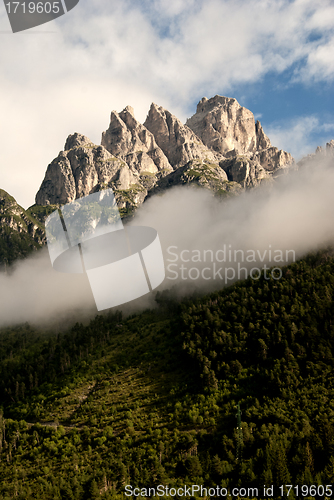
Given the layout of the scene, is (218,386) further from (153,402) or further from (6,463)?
(6,463)

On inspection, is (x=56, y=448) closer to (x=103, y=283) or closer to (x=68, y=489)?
(x=68, y=489)

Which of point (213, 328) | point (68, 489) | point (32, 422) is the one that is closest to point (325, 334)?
point (213, 328)

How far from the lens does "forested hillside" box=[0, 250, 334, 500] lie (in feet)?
268

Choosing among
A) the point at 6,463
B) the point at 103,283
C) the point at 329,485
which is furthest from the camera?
the point at 6,463

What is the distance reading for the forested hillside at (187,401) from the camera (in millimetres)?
81750

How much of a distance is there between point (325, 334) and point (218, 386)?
57101 mm

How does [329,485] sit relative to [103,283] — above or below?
below

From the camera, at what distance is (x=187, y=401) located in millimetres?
120688

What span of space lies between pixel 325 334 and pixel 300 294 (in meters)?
31.0

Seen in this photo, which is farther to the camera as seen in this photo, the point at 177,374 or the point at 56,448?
the point at 177,374

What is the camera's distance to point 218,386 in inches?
4968

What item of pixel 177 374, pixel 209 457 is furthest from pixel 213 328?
pixel 209 457

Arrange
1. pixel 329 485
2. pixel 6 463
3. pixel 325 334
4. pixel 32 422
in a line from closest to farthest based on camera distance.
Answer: pixel 329 485 → pixel 6 463 → pixel 32 422 → pixel 325 334

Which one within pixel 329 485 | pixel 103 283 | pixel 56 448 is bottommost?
pixel 329 485
